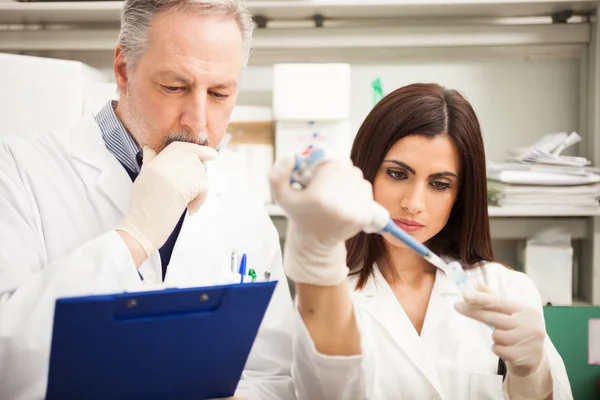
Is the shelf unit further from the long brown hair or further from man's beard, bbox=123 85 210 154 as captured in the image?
man's beard, bbox=123 85 210 154

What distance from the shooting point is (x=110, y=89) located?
2111mm

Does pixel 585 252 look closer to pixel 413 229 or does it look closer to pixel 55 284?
pixel 413 229

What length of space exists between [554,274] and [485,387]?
40.9 inches

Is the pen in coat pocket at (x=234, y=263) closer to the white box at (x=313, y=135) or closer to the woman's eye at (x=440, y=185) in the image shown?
the woman's eye at (x=440, y=185)

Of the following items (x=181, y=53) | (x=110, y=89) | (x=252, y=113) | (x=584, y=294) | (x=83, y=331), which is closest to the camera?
(x=83, y=331)

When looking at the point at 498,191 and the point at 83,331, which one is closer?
the point at 83,331

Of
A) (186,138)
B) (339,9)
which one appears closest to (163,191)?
(186,138)

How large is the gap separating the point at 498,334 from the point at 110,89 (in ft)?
5.00

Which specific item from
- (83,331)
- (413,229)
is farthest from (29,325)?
(413,229)

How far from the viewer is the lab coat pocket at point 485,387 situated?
144 cm

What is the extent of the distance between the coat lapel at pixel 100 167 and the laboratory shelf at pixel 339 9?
82cm

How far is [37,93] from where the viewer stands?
2.03 metres

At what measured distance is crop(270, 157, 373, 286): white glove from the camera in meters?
0.89

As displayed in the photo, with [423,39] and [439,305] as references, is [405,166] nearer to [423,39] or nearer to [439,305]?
[439,305]
